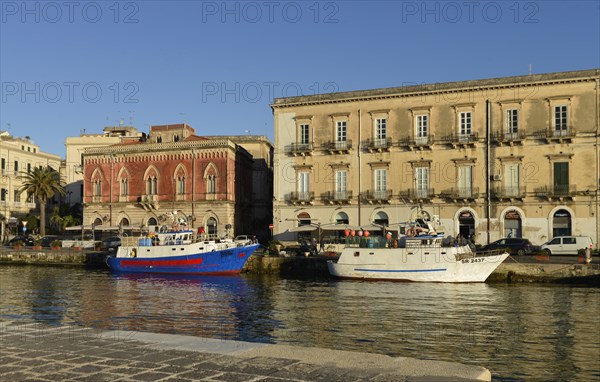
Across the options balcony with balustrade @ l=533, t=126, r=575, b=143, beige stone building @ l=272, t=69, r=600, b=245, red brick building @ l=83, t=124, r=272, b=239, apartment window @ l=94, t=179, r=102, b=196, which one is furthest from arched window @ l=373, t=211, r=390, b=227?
apartment window @ l=94, t=179, r=102, b=196

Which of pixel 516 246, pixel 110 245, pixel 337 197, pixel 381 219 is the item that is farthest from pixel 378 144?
pixel 110 245

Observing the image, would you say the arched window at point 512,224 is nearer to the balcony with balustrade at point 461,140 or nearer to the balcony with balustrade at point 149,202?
the balcony with balustrade at point 461,140

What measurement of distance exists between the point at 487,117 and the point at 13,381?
1609 inches

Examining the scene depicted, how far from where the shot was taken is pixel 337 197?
47.6 m

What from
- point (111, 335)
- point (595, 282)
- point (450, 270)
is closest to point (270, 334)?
point (111, 335)

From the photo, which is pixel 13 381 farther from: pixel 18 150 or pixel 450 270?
pixel 18 150

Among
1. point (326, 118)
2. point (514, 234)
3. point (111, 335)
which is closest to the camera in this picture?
point (111, 335)

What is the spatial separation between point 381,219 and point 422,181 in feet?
14.0

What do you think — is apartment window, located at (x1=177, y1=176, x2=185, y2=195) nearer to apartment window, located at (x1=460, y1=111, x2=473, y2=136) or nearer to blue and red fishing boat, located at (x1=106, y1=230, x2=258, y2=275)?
blue and red fishing boat, located at (x1=106, y1=230, x2=258, y2=275)

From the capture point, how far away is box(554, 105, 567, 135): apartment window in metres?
42.0

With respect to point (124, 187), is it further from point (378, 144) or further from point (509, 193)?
point (509, 193)

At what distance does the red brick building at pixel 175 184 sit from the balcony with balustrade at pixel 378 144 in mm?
12826

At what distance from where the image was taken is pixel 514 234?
43.2 meters

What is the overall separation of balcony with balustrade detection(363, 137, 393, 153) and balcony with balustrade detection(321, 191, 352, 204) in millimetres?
3814
